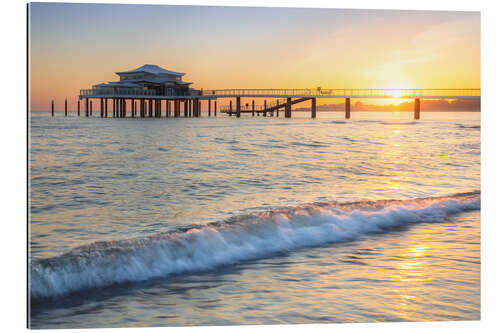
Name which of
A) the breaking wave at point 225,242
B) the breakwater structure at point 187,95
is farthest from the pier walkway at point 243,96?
the breaking wave at point 225,242

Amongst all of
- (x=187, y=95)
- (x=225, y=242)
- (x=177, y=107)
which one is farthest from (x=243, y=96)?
(x=177, y=107)

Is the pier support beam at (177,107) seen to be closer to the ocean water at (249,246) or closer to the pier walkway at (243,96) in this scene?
the pier walkway at (243,96)

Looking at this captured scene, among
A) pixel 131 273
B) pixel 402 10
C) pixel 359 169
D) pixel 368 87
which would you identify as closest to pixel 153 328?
pixel 131 273

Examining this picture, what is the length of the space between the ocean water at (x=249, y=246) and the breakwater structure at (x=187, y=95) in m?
1.48

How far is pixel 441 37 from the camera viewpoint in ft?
21.8

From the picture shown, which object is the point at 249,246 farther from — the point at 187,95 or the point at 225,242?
the point at 187,95

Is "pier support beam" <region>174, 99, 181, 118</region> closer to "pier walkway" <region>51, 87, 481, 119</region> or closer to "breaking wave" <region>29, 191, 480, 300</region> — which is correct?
"pier walkway" <region>51, 87, 481, 119</region>

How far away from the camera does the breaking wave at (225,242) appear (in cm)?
378

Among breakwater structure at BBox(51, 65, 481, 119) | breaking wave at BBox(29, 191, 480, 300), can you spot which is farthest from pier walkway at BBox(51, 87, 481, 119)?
breaking wave at BBox(29, 191, 480, 300)

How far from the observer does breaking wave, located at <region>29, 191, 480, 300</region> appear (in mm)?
3779

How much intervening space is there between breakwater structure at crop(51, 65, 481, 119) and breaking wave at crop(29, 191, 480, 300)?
181cm

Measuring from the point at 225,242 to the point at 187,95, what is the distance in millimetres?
33188

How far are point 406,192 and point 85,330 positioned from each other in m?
5.55
